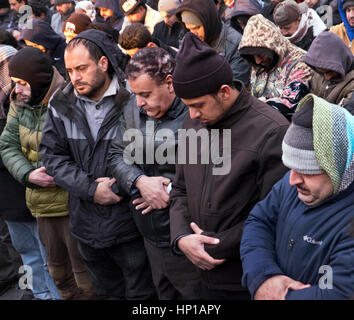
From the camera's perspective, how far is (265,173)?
7.51 ft

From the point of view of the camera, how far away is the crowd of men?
1.81 metres

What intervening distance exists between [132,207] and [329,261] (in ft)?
5.15

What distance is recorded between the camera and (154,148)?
290 cm

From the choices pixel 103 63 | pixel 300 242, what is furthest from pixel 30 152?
pixel 300 242

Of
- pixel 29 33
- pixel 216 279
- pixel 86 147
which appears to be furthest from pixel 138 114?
pixel 29 33

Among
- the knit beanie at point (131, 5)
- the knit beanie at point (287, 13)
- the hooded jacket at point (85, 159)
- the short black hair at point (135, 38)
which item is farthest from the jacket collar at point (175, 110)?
the knit beanie at point (131, 5)

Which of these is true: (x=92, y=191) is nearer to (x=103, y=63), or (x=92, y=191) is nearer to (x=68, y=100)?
(x=68, y=100)

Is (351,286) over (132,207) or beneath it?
over

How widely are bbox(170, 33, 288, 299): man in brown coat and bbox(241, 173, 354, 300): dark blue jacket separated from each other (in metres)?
0.20

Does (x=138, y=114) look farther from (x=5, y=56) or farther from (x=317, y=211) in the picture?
(x=5, y=56)

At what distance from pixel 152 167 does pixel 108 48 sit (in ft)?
3.29

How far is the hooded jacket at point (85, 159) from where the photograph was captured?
3.23m

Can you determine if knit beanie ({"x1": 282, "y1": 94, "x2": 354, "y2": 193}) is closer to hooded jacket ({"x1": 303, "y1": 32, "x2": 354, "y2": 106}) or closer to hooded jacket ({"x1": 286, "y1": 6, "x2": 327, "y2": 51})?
hooded jacket ({"x1": 303, "y1": 32, "x2": 354, "y2": 106})
